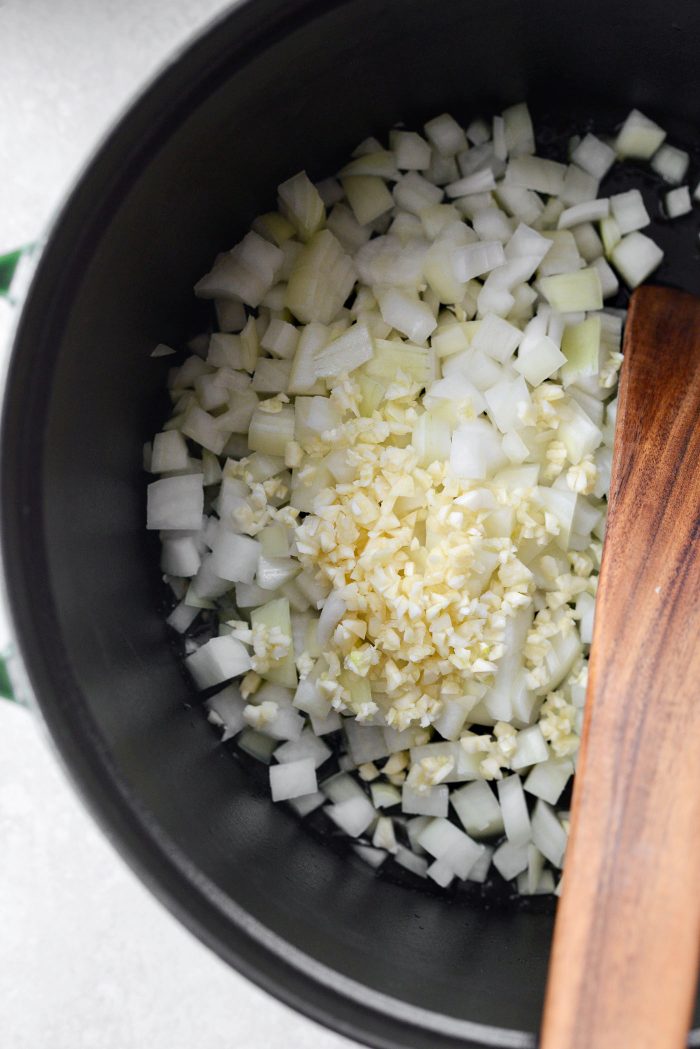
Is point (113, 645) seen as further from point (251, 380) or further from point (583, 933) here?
point (583, 933)

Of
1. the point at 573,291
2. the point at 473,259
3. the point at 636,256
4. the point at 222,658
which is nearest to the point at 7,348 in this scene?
the point at 222,658

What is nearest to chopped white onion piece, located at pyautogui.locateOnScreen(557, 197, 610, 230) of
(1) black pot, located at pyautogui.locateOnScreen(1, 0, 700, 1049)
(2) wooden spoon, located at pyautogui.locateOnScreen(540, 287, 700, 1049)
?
(1) black pot, located at pyautogui.locateOnScreen(1, 0, 700, 1049)

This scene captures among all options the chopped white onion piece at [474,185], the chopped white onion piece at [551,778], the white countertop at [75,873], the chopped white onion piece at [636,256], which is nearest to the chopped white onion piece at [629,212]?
the chopped white onion piece at [636,256]

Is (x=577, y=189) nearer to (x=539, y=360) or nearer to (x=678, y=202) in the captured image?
(x=678, y=202)

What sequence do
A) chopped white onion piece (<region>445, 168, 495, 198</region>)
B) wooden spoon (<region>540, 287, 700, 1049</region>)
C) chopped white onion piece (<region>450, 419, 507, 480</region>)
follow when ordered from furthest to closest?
chopped white onion piece (<region>445, 168, 495, 198</region>) < chopped white onion piece (<region>450, 419, 507, 480</region>) < wooden spoon (<region>540, 287, 700, 1049</region>)

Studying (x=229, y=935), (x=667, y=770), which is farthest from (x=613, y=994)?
(x=229, y=935)

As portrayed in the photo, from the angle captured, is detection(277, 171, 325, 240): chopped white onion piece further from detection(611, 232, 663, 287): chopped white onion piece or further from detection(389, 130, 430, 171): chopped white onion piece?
detection(611, 232, 663, 287): chopped white onion piece
